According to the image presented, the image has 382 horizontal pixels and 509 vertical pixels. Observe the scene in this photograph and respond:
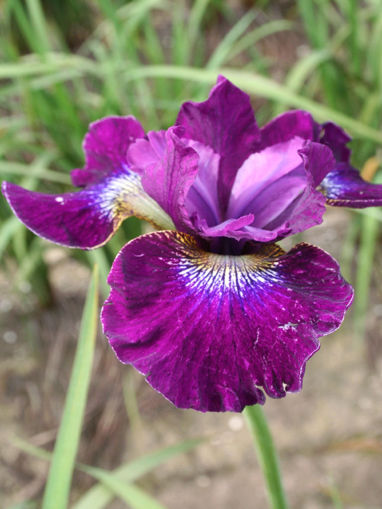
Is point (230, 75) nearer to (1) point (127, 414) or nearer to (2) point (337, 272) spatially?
(2) point (337, 272)

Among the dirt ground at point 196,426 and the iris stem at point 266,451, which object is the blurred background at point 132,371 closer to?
the dirt ground at point 196,426

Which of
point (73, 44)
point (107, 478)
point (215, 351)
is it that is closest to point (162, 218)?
point (215, 351)

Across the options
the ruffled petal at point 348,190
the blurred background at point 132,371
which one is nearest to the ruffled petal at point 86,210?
the ruffled petal at point 348,190

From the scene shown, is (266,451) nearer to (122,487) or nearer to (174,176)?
(122,487)

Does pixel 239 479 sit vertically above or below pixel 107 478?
below

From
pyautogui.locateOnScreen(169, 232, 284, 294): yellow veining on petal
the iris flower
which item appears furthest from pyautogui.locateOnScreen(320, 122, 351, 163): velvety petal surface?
pyautogui.locateOnScreen(169, 232, 284, 294): yellow veining on petal

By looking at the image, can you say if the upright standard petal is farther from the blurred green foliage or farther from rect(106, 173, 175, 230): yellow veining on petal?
the blurred green foliage
